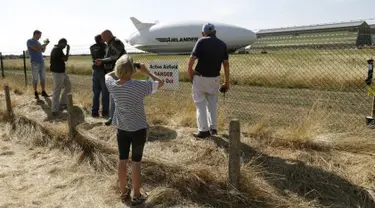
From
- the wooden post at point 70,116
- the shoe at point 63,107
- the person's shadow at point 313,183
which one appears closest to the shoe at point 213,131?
the person's shadow at point 313,183

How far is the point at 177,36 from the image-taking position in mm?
46250

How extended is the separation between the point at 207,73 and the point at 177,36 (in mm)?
41511

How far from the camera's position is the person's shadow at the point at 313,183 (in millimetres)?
4164

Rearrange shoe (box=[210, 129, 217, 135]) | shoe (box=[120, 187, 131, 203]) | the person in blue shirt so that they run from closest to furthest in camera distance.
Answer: shoe (box=[120, 187, 131, 203]), shoe (box=[210, 129, 217, 135]), the person in blue shirt

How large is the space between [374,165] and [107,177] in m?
3.46

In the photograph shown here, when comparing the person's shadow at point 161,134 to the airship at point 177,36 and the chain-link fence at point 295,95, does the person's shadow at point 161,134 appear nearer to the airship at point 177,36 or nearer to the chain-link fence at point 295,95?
the chain-link fence at point 295,95

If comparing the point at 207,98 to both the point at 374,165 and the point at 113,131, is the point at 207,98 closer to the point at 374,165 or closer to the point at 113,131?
the point at 113,131

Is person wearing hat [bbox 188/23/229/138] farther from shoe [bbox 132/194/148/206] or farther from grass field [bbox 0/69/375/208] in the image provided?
shoe [bbox 132/194/148/206]

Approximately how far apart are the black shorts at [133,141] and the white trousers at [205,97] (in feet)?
5.12

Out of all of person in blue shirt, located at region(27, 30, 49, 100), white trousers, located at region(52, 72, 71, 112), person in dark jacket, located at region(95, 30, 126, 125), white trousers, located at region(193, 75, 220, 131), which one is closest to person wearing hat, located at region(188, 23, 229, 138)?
white trousers, located at region(193, 75, 220, 131)

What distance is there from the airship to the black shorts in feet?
131

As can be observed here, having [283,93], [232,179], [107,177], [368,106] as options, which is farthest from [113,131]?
[283,93]

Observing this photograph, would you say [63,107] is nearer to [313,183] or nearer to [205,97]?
[205,97]

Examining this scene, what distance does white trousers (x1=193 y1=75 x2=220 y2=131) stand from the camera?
18.3ft
